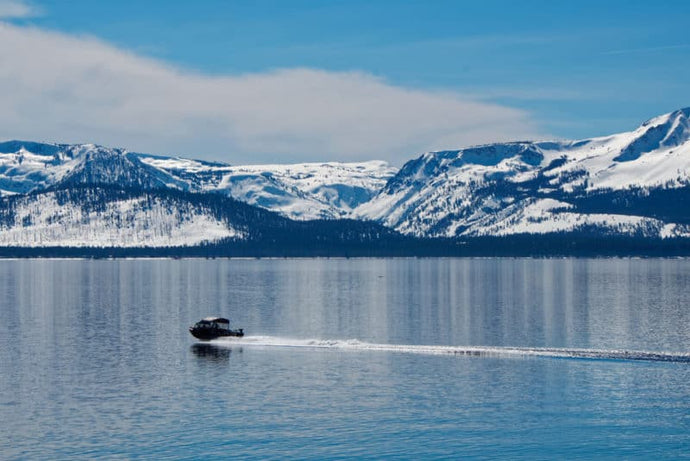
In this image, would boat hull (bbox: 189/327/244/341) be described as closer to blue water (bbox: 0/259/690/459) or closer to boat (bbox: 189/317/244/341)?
boat (bbox: 189/317/244/341)

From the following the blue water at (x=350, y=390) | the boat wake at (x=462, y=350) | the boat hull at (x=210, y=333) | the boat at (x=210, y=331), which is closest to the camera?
the blue water at (x=350, y=390)

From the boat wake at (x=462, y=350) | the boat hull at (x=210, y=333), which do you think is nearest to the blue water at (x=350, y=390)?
the boat wake at (x=462, y=350)

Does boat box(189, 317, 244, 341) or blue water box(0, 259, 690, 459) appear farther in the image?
boat box(189, 317, 244, 341)

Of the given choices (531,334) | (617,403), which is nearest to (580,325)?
(531,334)

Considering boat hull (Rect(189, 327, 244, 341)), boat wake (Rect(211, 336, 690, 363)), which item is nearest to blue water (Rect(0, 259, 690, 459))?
boat wake (Rect(211, 336, 690, 363))

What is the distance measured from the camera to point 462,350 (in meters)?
114

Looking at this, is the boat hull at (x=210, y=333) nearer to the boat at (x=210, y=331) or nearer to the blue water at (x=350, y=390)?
the boat at (x=210, y=331)

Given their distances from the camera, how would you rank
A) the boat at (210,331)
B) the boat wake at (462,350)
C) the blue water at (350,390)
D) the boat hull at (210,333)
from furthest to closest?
the boat at (210,331)
the boat hull at (210,333)
the boat wake at (462,350)
the blue water at (350,390)

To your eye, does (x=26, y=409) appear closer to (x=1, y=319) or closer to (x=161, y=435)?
(x=161, y=435)

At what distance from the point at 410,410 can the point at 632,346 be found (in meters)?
49.5

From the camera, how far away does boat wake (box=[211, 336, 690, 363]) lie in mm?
106750

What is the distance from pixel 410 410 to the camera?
7988cm

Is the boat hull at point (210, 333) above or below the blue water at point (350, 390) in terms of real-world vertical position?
above

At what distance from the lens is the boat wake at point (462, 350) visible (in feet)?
350
